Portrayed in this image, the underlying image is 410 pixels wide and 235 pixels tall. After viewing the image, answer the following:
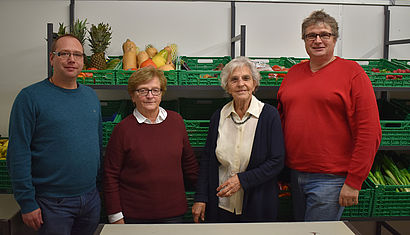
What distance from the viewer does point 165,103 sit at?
3.25 m

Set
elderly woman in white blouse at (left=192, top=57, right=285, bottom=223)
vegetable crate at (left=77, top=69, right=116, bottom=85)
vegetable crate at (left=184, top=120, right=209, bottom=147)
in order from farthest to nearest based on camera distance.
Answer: vegetable crate at (left=184, top=120, right=209, bottom=147) → vegetable crate at (left=77, top=69, right=116, bottom=85) → elderly woman in white blouse at (left=192, top=57, right=285, bottom=223)

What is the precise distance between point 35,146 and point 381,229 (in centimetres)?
330

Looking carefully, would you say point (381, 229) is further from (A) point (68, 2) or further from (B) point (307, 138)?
(A) point (68, 2)

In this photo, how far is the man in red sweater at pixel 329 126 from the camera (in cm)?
206

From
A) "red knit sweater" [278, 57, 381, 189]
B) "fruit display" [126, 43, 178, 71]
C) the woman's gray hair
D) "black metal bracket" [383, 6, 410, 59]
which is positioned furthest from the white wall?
"red knit sweater" [278, 57, 381, 189]

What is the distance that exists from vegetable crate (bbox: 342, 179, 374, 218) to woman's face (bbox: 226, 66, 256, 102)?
4.19 feet

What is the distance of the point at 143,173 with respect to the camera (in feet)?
6.93

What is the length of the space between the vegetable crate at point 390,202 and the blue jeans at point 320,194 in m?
0.73

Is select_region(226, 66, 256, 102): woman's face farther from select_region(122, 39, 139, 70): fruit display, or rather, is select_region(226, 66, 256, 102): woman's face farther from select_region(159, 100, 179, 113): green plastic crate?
select_region(159, 100, 179, 113): green plastic crate

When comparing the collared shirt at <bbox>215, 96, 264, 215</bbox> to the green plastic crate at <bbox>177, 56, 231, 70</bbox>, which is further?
the green plastic crate at <bbox>177, 56, 231, 70</bbox>

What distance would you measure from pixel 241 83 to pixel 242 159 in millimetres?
453

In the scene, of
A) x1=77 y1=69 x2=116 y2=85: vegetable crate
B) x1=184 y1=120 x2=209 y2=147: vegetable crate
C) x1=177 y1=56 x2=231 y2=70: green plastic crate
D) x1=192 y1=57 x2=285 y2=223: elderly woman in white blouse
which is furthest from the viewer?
x1=177 y1=56 x2=231 y2=70: green plastic crate

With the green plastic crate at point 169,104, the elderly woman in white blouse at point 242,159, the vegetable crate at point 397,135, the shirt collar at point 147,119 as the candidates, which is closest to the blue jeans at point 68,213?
the shirt collar at point 147,119

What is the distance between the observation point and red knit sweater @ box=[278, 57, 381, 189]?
2.05 metres
